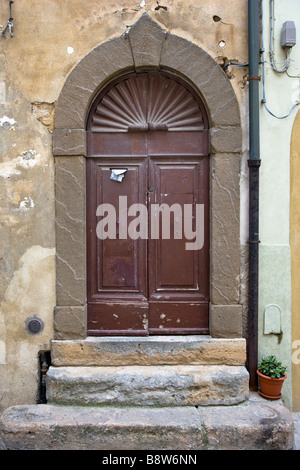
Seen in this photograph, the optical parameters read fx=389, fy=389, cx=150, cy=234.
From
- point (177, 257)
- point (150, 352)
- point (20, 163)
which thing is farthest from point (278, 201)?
point (20, 163)

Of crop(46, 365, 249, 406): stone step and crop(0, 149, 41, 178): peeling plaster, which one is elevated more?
crop(0, 149, 41, 178): peeling plaster

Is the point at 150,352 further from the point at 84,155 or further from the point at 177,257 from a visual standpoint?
the point at 84,155

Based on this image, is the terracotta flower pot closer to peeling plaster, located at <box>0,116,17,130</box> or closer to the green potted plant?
the green potted plant

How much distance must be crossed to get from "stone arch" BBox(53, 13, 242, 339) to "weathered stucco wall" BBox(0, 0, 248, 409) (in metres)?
0.10

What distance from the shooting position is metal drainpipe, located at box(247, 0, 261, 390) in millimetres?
3805

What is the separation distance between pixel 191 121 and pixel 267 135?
785 millimetres

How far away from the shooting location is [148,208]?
405 centimetres

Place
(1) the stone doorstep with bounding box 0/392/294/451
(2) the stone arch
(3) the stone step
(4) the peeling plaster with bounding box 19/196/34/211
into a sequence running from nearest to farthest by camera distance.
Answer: (1) the stone doorstep with bounding box 0/392/294/451
(3) the stone step
(2) the stone arch
(4) the peeling plaster with bounding box 19/196/34/211

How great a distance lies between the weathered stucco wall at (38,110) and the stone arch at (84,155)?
0.10 m

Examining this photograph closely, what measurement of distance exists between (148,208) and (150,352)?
4.80 ft

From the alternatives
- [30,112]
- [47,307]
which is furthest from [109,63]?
[47,307]

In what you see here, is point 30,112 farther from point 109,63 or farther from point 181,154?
point 181,154

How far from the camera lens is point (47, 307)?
4.00 m

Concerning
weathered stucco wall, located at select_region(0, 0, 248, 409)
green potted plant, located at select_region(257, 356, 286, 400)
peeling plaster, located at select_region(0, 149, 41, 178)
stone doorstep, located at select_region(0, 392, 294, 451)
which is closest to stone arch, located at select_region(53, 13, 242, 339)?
weathered stucco wall, located at select_region(0, 0, 248, 409)
